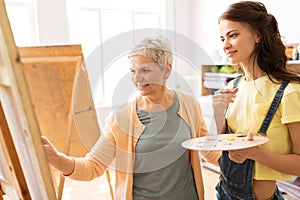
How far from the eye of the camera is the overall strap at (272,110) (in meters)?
0.83

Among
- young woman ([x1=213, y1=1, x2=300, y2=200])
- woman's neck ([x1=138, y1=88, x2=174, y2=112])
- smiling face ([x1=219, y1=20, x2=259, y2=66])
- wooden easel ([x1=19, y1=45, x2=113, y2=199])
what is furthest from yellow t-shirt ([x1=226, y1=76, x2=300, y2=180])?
wooden easel ([x1=19, y1=45, x2=113, y2=199])

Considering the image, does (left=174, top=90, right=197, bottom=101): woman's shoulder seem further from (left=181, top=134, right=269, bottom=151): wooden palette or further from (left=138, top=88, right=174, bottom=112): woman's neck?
(left=181, top=134, right=269, bottom=151): wooden palette

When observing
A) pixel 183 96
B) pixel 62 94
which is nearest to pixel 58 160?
pixel 183 96

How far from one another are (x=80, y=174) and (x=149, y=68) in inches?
16.0

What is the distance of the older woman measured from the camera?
890mm

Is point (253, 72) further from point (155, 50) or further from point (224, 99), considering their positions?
point (155, 50)

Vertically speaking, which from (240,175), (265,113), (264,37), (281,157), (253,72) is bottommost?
(240,175)

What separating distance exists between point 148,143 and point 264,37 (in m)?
0.51

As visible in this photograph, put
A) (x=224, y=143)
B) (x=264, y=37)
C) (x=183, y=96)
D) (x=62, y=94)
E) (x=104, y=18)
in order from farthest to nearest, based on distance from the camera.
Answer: (x=104, y=18), (x=62, y=94), (x=183, y=96), (x=264, y=37), (x=224, y=143)

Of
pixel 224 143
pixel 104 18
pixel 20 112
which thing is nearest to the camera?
pixel 20 112

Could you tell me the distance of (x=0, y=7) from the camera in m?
0.45

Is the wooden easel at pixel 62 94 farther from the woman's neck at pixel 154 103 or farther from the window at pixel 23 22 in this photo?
the window at pixel 23 22

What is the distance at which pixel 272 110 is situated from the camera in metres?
0.84

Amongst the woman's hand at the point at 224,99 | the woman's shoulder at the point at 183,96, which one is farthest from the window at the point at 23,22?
the woman's hand at the point at 224,99
